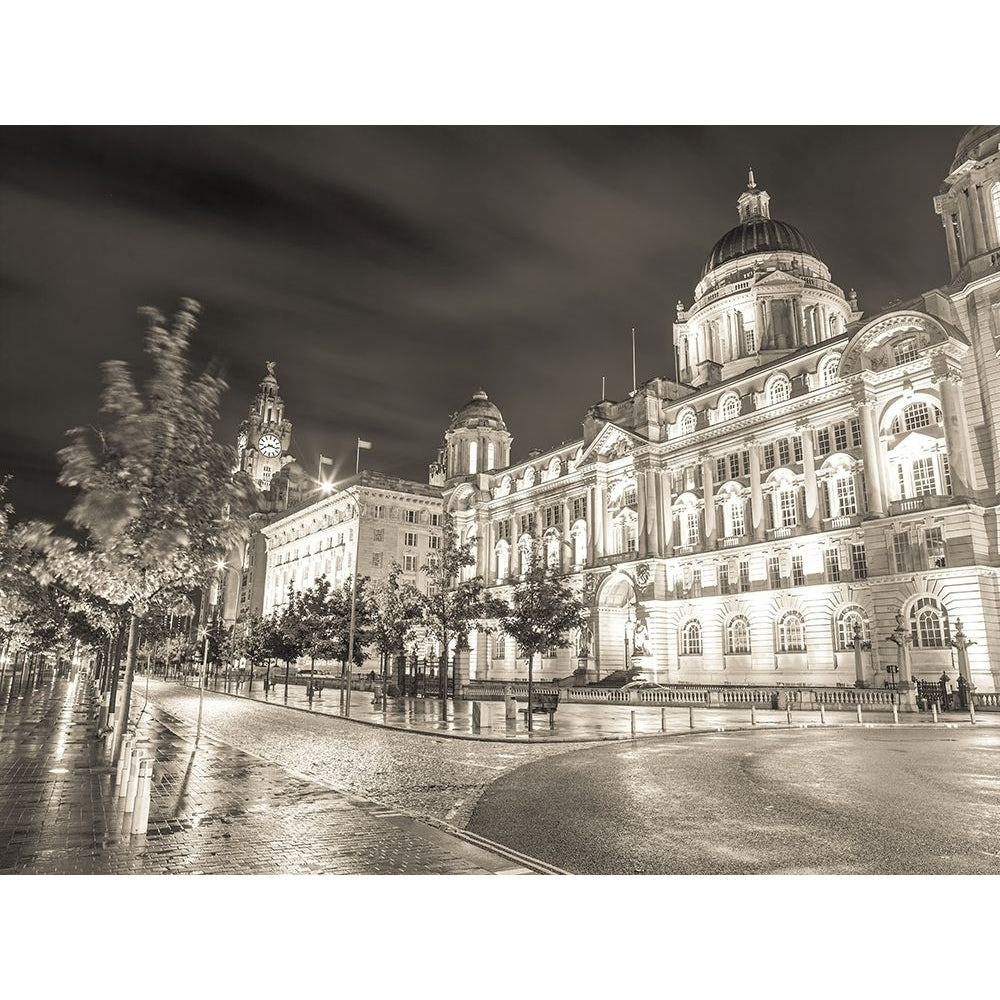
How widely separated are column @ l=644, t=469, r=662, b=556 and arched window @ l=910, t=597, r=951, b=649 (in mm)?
20354

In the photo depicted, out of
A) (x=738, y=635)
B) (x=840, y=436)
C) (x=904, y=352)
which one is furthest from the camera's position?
(x=738, y=635)

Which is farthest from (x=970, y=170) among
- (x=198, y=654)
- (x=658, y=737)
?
(x=198, y=654)

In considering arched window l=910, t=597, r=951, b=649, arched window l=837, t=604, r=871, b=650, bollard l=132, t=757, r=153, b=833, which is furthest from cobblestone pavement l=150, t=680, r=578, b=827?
arched window l=837, t=604, r=871, b=650

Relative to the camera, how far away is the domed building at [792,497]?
41750 mm

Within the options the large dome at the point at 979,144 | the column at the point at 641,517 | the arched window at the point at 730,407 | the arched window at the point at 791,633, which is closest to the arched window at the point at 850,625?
the arched window at the point at 791,633

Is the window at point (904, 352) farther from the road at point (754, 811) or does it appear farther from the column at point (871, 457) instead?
the road at point (754, 811)

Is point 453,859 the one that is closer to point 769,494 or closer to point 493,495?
point 769,494

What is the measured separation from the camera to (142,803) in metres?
9.67

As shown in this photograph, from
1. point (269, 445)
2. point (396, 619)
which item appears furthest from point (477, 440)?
point (269, 445)

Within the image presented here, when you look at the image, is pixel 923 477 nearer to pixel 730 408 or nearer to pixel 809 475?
pixel 809 475

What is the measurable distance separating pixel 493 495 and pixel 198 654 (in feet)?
153

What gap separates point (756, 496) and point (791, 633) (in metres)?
10.0

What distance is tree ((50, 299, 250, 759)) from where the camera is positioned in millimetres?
13422

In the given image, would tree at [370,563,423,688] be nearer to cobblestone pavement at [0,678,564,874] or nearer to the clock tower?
cobblestone pavement at [0,678,564,874]
